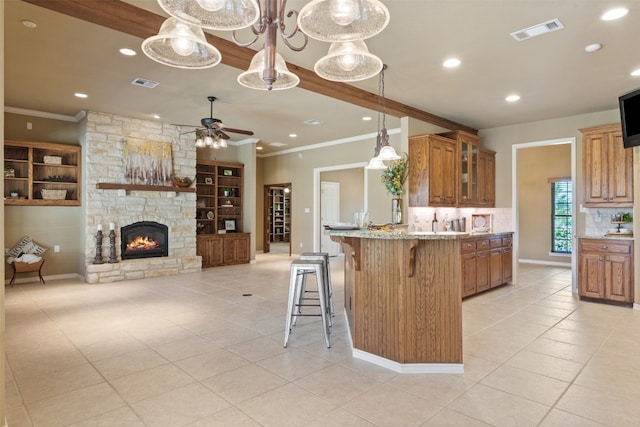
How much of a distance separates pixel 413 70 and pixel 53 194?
6249 millimetres

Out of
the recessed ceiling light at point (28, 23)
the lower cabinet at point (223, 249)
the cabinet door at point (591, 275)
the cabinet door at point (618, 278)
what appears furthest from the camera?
the lower cabinet at point (223, 249)

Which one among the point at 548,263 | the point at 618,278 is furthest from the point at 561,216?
the point at 618,278

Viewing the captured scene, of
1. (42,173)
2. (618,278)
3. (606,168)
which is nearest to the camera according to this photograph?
(618,278)

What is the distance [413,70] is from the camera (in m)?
4.38

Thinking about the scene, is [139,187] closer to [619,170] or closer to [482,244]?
[482,244]

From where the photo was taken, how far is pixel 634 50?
3.80m

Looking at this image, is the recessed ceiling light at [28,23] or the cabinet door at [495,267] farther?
the cabinet door at [495,267]

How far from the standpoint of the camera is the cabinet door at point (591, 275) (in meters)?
5.25

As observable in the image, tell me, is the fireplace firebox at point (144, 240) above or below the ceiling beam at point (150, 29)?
below

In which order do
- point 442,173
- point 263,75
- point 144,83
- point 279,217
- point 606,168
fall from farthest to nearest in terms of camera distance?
point 279,217 < point 442,173 < point 606,168 < point 144,83 < point 263,75

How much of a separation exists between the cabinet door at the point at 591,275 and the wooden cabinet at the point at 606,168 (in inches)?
32.5

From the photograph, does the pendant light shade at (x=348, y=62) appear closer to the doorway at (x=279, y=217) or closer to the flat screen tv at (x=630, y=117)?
the flat screen tv at (x=630, y=117)

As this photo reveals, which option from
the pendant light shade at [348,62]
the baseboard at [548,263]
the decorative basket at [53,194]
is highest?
the pendant light shade at [348,62]

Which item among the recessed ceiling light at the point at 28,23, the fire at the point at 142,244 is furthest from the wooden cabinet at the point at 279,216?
the recessed ceiling light at the point at 28,23
